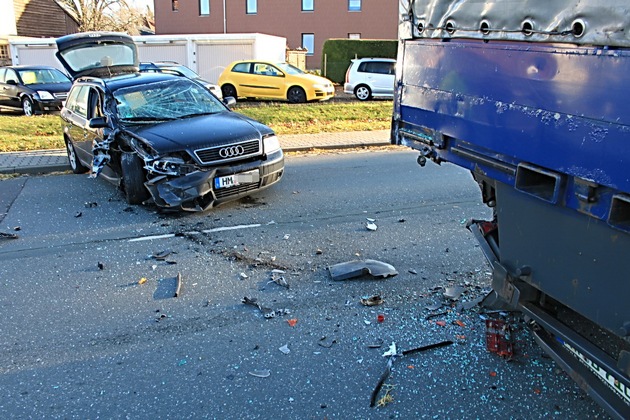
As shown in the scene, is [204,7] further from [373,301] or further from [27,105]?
[373,301]

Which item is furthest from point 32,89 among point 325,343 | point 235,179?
point 325,343

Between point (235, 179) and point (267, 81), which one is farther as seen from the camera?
point (267, 81)

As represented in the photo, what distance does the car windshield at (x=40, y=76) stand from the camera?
17641 millimetres

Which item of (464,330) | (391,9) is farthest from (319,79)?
(391,9)

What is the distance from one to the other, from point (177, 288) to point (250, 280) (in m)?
0.65

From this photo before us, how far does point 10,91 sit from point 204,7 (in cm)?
2951

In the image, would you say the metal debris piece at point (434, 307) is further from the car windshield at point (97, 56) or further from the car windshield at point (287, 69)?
the car windshield at point (287, 69)

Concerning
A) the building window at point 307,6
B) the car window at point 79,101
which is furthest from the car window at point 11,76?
the building window at point 307,6

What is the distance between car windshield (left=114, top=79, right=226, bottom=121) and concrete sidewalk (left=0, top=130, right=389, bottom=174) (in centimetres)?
284

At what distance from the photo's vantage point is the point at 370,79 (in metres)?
20.8

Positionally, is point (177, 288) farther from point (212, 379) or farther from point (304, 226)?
point (304, 226)

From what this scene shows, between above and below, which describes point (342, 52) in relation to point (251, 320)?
above

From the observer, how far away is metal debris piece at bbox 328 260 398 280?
15.9 ft

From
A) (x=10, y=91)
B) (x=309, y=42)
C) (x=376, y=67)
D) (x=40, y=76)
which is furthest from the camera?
(x=309, y=42)
